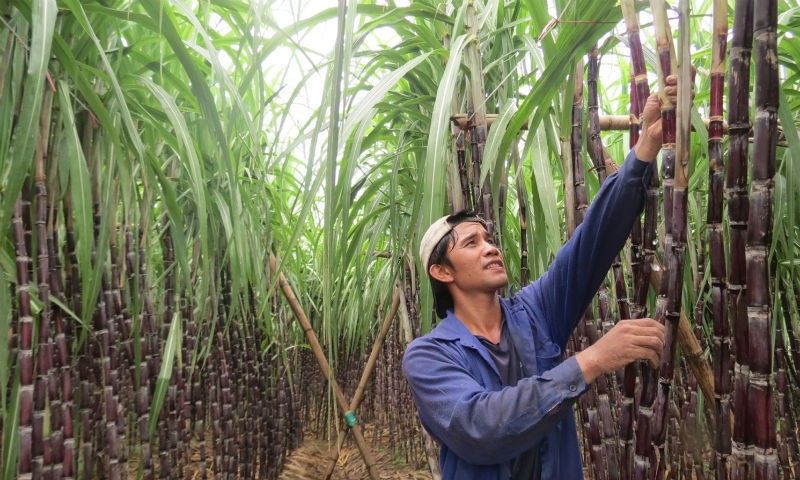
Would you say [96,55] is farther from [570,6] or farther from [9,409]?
[570,6]

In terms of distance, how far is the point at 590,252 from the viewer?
0.82 m

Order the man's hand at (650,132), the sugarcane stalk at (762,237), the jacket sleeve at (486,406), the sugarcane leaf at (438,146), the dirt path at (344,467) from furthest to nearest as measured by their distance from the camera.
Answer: the dirt path at (344,467) < the sugarcane leaf at (438,146) < the jacket sleeve at (486,406) < the man's hand at (650,132) < the sugarcane stalk at (762,237)

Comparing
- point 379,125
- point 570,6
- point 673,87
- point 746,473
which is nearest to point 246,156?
point 379,125

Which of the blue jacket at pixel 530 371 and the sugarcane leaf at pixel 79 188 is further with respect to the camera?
the sugarcane leaf at pixel 79 188

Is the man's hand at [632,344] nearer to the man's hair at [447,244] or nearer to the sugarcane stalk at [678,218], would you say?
the sugarcane stalk at [678,218]

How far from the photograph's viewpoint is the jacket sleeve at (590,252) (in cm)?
70

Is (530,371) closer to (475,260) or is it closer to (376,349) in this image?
(475,260)

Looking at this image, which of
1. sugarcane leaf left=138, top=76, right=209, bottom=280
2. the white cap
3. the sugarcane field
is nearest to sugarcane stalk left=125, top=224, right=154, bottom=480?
the sugarcane field

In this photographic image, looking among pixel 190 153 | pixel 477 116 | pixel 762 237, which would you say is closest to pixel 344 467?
pixel 190 153

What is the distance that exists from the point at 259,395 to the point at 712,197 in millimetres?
2220

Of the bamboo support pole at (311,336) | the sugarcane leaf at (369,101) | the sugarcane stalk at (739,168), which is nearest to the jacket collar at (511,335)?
the sugarcane leaf at (369,101)

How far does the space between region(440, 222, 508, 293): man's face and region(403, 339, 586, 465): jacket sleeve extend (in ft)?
0.52

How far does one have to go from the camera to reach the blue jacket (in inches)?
28.1

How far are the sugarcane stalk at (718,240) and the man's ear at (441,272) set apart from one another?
0.62m
